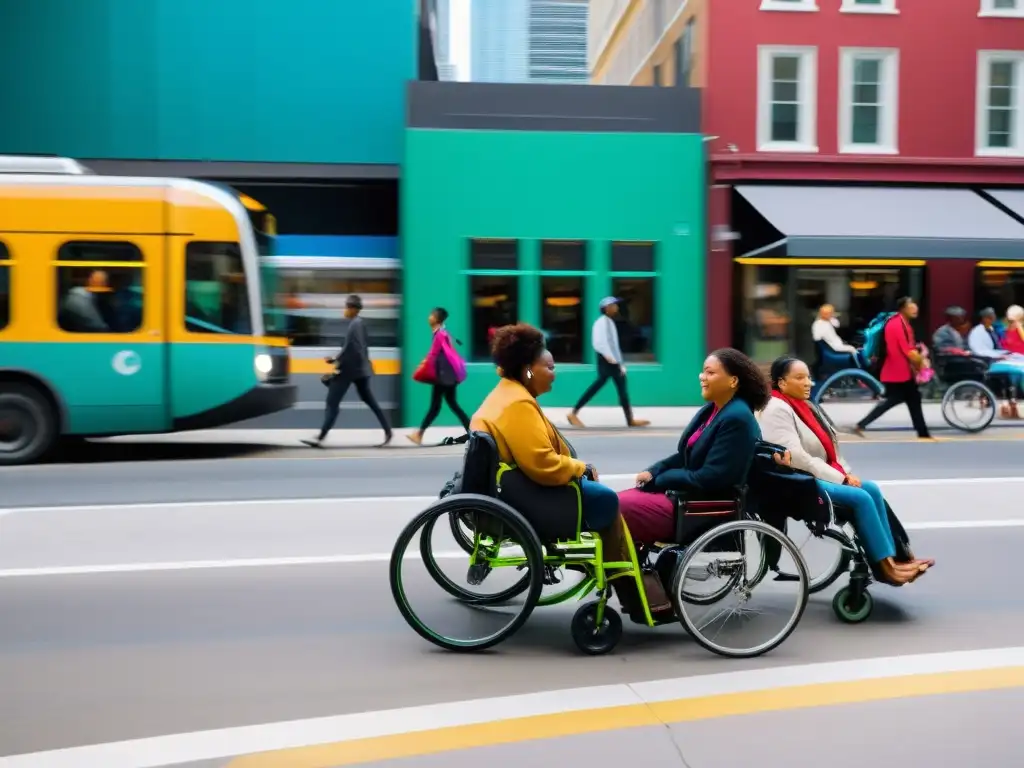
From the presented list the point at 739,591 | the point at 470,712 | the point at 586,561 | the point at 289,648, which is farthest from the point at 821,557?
the point at 289,648

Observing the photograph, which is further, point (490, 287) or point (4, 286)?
point (490, 287)

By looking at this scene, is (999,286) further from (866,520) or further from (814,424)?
(866,520)

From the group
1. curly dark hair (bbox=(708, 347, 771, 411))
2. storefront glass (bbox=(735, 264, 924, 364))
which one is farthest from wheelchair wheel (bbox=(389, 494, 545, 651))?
storefront glass (bbox=(735, 264, 924, 364))

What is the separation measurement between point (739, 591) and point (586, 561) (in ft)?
2.39

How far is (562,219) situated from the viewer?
60.9 feet

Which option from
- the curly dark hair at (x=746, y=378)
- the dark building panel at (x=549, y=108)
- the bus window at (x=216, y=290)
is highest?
the dark building panel at (x=549, y=108)

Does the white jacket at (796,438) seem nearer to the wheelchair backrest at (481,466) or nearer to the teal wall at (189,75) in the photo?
the wheelchair backrest at (481,466)

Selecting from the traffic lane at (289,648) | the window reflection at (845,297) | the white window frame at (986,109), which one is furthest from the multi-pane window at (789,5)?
the traffic lane at (289,648)

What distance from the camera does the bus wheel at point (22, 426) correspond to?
1186 cm

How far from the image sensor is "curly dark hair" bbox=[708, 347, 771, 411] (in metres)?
5.24

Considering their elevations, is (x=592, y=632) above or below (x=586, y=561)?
below

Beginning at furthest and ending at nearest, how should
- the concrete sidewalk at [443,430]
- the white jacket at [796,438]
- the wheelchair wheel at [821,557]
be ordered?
the concrete sidewalk at [443,430]
the wheelchair wheel at [821,557]
the white jacket at [796,438]

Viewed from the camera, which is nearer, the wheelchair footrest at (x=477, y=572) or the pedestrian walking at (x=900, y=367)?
the wheelchair footrest at (x=477, y=572)

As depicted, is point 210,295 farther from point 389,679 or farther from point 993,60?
point 993,60
